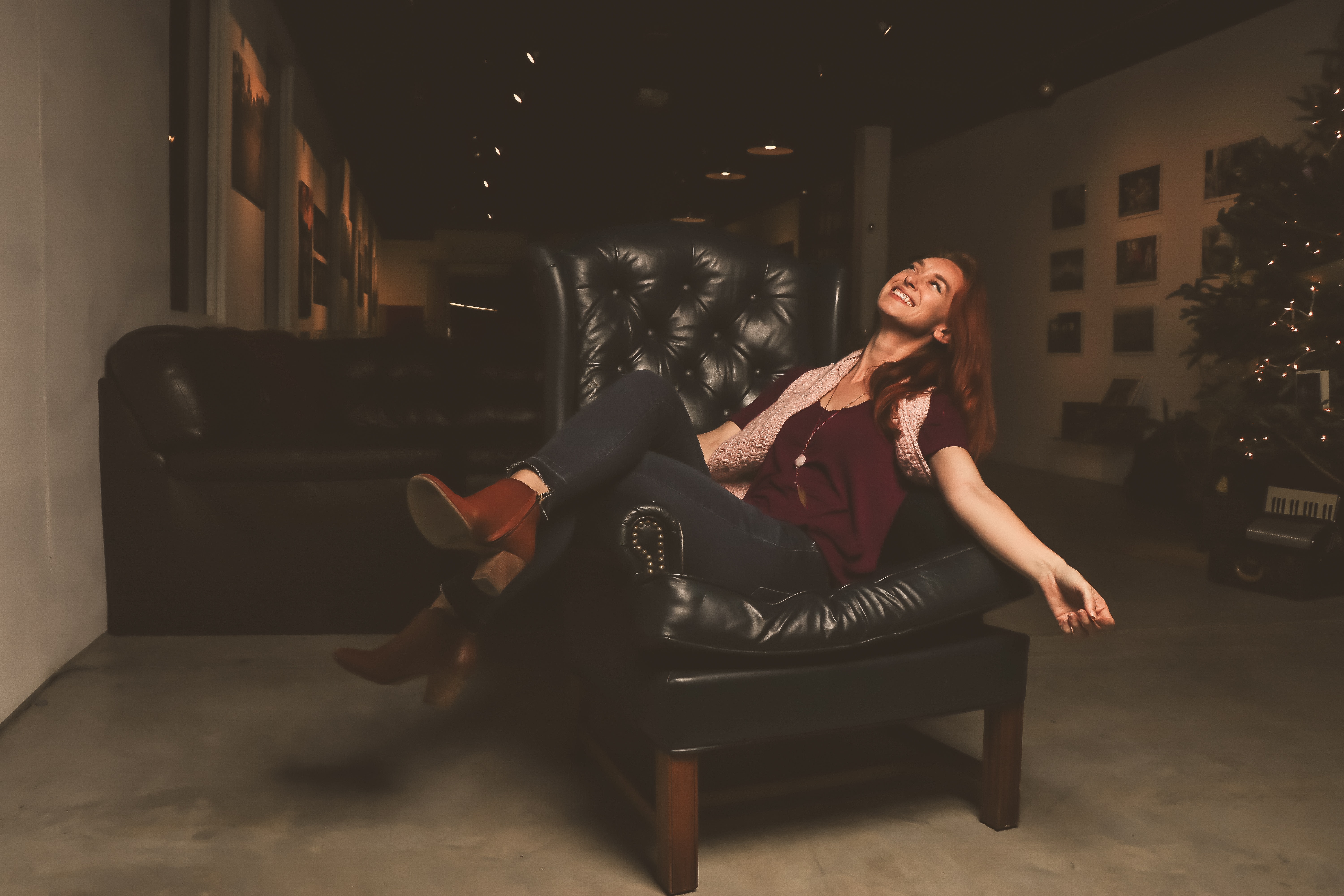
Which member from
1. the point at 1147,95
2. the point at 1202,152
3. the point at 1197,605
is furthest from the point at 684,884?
the point at 1147,95

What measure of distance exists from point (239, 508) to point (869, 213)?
273 inches

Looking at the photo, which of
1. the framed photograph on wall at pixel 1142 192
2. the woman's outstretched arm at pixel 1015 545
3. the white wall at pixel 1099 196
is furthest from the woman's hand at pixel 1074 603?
the framed photograph on wall at pixel 1142 192

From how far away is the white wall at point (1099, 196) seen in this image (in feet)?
18.1

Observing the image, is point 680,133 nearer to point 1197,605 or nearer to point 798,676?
point 1197,605

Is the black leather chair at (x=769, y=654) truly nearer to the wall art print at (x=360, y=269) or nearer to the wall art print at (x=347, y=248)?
the wall art print at (x=347, y=248)

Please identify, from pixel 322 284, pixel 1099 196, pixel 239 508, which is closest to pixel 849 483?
pixel 239 508

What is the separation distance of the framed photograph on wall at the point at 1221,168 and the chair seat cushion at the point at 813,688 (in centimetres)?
466

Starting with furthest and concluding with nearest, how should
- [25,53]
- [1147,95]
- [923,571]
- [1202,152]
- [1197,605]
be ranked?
[1147,95]
[1202,152]
[1197,605]
[25,53]
[923,571]

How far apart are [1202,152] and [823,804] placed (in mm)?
5610

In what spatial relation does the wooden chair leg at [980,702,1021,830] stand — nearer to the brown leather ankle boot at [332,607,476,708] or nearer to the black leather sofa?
the brown leather ankle boot at [332,607,476,708]

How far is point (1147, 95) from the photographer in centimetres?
636

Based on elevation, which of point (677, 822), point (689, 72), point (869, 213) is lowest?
point (677, 822)

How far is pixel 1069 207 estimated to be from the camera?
716cm

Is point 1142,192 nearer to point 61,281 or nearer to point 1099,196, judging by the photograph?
point 1099,196
